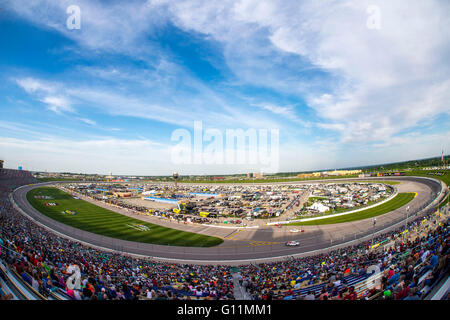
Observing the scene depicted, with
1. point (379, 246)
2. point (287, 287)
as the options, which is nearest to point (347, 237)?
point (379, 246)

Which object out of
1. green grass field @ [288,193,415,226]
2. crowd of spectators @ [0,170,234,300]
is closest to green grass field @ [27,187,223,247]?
crowd of spectators @ [0,170,234,300]

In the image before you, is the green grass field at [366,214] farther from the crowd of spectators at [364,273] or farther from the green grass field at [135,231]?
the green grass field at [135,231]

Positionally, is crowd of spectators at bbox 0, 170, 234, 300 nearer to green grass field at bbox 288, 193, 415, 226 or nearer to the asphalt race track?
the asphalt race track

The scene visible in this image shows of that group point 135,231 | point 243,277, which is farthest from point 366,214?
point 135,231

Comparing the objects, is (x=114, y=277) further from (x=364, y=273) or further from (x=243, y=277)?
(x=364, y=273)

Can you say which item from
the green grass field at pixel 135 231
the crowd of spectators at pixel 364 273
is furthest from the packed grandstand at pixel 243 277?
the green grass field at pixel 135 231

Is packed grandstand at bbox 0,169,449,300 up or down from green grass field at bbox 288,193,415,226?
up

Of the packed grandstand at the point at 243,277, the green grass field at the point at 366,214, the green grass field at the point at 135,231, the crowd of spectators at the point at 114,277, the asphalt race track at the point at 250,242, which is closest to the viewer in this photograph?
the packed grandstand at the point at 243,277
